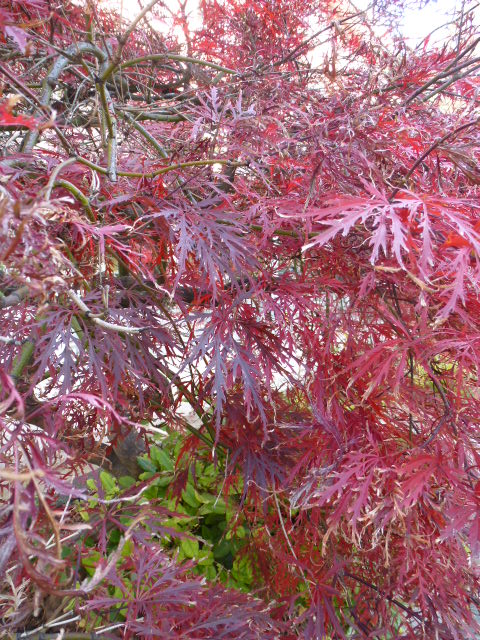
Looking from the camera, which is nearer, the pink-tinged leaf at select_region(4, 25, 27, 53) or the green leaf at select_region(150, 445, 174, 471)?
the pink-tinged leaf at select_region(4, 25, 27, 53)

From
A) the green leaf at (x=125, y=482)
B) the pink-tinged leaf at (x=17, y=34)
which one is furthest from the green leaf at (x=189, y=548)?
the pink-tinged leaf at (x=17, y=34)

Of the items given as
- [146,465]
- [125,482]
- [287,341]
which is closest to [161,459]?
[146,465]

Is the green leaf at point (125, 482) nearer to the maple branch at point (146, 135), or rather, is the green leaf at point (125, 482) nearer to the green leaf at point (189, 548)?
the green leaf at point (189, 548)

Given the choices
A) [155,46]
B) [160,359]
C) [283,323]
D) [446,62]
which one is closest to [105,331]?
[160,359]

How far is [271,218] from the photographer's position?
1.02m

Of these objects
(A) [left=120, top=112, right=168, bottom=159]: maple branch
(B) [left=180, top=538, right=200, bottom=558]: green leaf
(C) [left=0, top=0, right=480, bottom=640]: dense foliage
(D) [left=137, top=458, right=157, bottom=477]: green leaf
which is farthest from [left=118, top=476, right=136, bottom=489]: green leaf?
(A) [left=120, top=112, right=168, bottom=159]: maple branch

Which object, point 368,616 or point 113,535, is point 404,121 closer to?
point 368,616

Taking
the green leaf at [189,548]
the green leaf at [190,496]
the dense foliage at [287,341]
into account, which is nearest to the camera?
the dense foliage at [287,341]

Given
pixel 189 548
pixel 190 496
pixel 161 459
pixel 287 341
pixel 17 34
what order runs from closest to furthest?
pixel 17 34
pixel 287 341
pixel 189 548
pixel 190 496
pixel 161 459

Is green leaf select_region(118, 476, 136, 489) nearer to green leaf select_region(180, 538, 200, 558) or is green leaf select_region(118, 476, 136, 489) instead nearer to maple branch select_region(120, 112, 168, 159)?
green leaf select_region(180, 538, 200, 558)

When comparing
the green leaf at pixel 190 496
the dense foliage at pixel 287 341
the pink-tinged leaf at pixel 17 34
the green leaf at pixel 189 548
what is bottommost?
the green leaf at pixel 189 548

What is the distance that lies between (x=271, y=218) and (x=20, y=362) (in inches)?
21.8

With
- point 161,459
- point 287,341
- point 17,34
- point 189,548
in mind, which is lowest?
point 189,548

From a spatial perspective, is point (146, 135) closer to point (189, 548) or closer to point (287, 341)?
point (287, 341)
